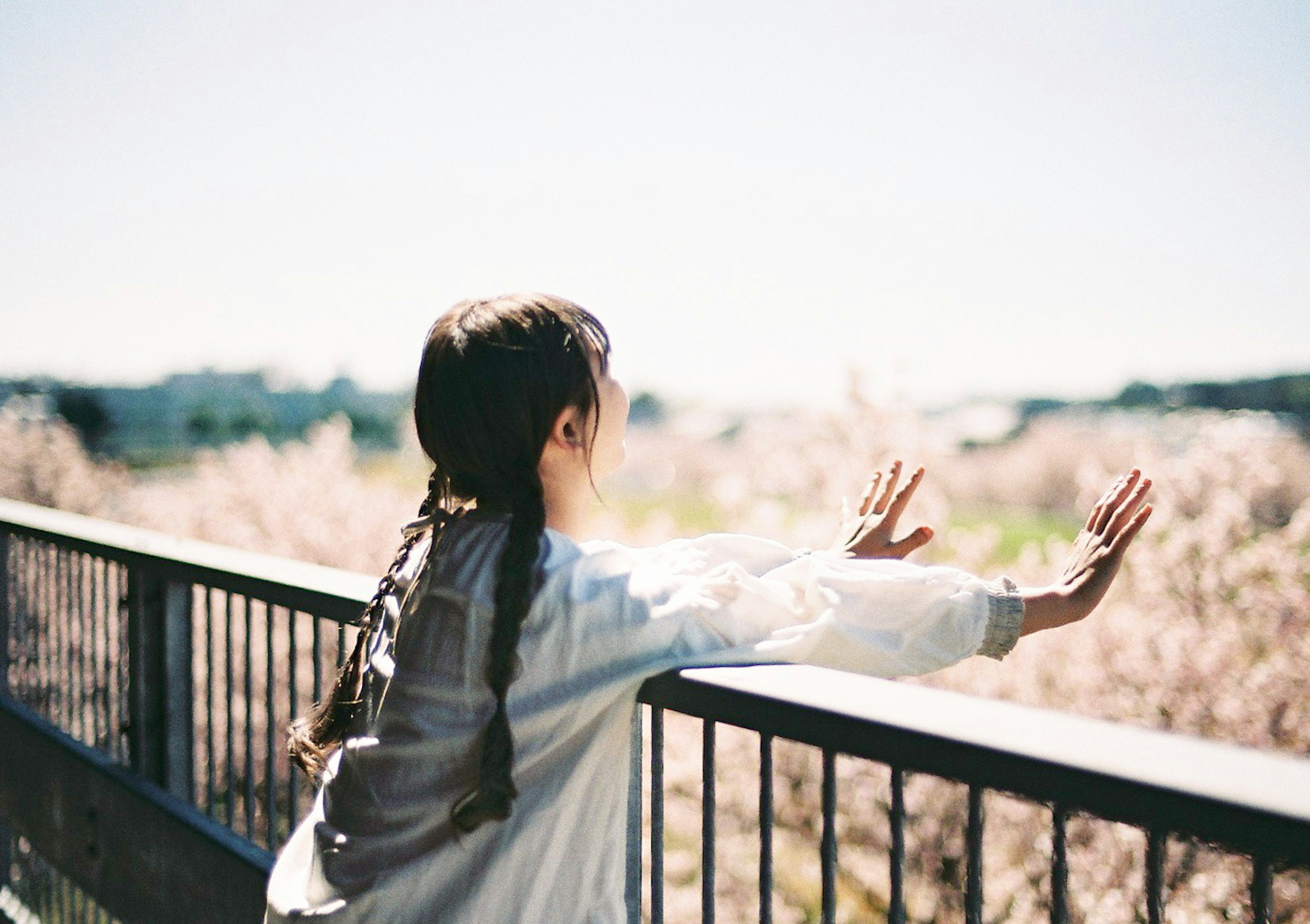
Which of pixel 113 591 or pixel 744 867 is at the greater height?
pixel 113 591

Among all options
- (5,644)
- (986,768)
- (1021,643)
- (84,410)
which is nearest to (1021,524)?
(1021,643)

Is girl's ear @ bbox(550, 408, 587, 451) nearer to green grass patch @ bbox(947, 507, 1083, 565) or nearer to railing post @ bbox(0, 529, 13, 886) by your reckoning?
railing post @ bbox(0, 529, 13, 886)

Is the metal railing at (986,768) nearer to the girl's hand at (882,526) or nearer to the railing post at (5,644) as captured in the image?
the girl's hand at (882,526)

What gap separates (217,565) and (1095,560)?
1652 millimetres

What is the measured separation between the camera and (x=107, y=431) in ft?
92.6

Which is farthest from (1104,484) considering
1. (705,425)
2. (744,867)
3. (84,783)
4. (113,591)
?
(705,425)

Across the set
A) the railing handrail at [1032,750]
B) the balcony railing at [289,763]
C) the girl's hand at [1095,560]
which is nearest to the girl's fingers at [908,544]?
the girl's hand at [1095,560]

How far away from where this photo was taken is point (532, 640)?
117 cm

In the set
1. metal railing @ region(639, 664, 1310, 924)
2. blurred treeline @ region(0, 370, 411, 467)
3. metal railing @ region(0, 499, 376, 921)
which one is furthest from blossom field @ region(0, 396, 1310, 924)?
blurred treeline @ region(0, 370, 411, 467)

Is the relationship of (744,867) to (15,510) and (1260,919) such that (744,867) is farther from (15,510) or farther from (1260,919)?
(1260,919)

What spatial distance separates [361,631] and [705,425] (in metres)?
20.6

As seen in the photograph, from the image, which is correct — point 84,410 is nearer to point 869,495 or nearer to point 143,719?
point 143,719

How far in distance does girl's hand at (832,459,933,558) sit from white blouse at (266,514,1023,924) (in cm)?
36

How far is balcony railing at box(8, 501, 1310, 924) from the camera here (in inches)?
31.8
